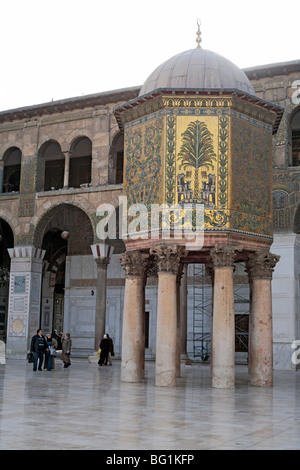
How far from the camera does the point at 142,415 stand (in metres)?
6.79

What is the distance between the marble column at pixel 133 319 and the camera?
36.4 ft

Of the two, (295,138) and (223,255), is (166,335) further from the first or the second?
(295,138)

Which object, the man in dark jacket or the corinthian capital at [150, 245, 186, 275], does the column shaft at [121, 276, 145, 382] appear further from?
the man in dark jacket

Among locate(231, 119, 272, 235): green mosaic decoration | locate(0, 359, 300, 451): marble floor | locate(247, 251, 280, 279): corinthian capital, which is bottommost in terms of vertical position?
locate(0, 359, 300, 451): marble floor

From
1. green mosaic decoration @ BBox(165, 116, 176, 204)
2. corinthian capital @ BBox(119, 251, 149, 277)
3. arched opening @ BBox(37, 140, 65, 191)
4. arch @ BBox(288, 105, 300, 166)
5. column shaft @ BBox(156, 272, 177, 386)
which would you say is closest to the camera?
column shaft @ BBox(156, 272, 177, 386)

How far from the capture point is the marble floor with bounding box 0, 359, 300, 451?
5145 mm

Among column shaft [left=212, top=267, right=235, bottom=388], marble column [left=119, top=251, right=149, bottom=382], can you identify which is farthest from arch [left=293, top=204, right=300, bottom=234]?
column shaft [left=212, top=267, right=235, bottom=388]

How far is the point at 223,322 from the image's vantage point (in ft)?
33.2

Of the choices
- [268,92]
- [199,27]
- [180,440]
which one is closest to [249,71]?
[268,92]

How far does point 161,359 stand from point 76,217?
497 inches

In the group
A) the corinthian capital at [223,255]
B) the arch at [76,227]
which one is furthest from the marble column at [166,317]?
the arch at [76,227]

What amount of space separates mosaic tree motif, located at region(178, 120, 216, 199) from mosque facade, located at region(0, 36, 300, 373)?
3cm

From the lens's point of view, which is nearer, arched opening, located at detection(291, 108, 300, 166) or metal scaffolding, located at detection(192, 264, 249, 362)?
arched opening, located at detection(291, 108, 300, 166)
